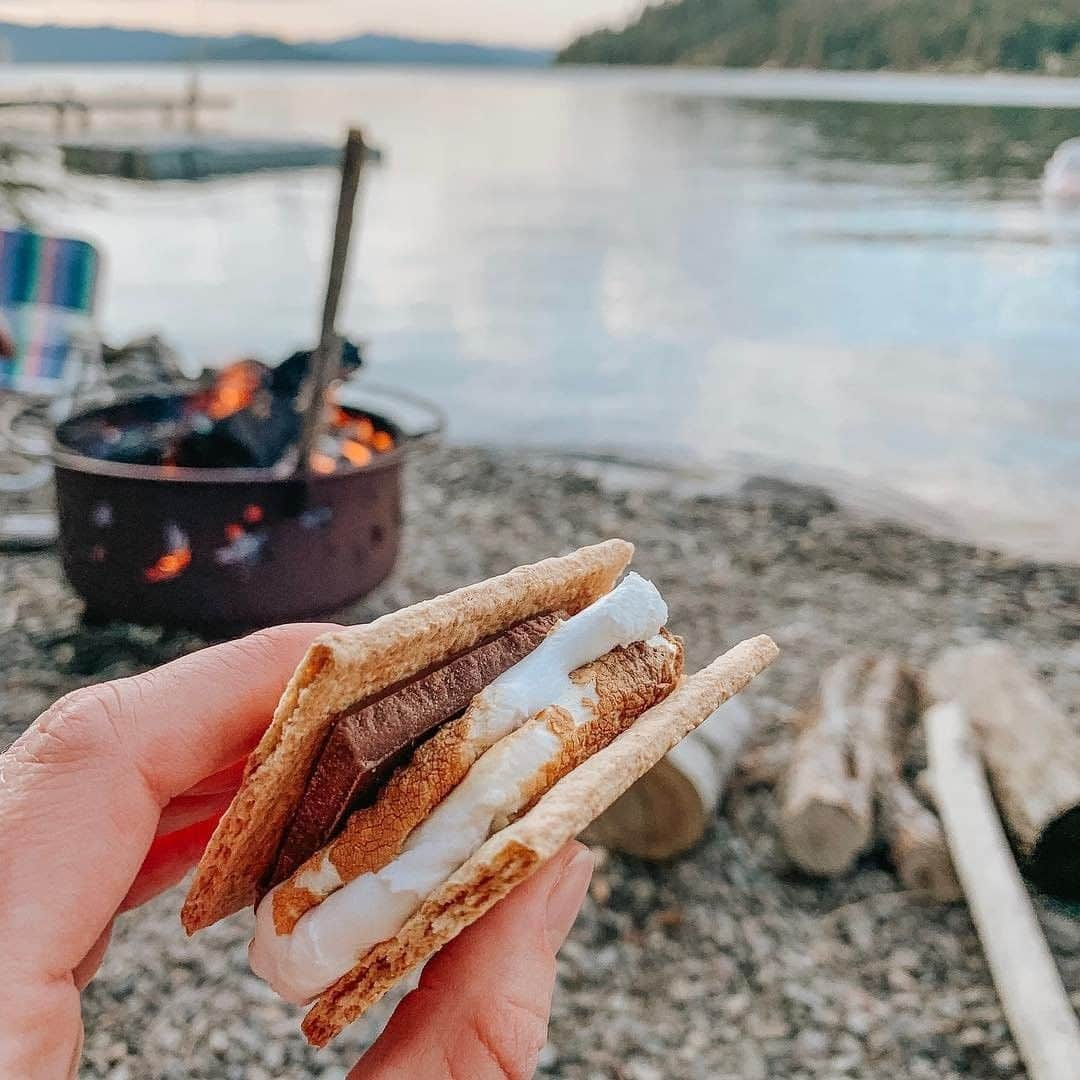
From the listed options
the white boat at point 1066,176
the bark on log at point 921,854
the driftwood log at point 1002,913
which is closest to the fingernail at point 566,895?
the driftwood log at point 1002,913

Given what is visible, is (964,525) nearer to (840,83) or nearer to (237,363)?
(237,363)

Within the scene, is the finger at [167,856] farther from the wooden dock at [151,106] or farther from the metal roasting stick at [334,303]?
the wooden dock at [151,106]

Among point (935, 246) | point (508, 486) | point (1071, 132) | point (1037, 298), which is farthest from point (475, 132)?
point (508, 486)

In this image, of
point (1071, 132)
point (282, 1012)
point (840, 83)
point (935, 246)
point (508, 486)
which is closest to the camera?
point (282, 1012)

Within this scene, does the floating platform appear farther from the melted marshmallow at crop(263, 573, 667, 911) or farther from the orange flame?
the melted marshmallow at crop(263, 573, 667, 911)

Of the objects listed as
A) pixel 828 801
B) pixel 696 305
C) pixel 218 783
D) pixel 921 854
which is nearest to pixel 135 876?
pixel 218 783

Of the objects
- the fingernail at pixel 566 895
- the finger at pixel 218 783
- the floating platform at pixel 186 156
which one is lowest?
the finger at pixel 218 783
